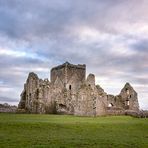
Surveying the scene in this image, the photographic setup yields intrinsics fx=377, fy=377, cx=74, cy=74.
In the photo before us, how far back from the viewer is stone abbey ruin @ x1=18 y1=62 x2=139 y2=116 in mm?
59094

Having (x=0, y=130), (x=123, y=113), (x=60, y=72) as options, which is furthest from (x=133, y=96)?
(x=0, y=130)

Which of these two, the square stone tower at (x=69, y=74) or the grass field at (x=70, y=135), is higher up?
the square stone tower at (x=69, y=74)

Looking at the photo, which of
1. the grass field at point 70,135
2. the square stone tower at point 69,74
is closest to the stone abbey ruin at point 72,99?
the square stone tower at point 69,74

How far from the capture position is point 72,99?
60.5 m

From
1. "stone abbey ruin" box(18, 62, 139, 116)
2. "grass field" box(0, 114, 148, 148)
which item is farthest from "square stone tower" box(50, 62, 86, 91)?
"grass field" box(0, 114, 148, 148)

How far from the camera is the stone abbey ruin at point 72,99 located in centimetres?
5909

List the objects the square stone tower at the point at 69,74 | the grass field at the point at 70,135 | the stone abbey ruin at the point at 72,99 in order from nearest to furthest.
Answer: the grass field at the point at 70,135
the stone abbey ruin at the point at 72,99
the square stone tower at the point at 69,74

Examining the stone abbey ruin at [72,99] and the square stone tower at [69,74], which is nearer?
the stone abbey ruin at [72,99]

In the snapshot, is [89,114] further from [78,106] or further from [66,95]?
[66,95]

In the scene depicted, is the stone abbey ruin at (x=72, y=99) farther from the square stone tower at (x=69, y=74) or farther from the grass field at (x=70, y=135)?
the grass field at (x=70, y=135)

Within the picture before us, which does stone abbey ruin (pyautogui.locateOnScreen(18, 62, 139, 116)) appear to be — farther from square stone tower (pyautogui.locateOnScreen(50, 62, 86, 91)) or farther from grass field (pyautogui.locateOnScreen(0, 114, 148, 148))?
grass field (pyautogui.locateOnScreen(0, 114, 148, 148))

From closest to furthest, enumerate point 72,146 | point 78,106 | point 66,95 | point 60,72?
point 72,146 → point 78,106 → point 66,95 → point 60,72

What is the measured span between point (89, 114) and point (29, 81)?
1376cm

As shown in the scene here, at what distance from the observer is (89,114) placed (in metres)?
58.5
